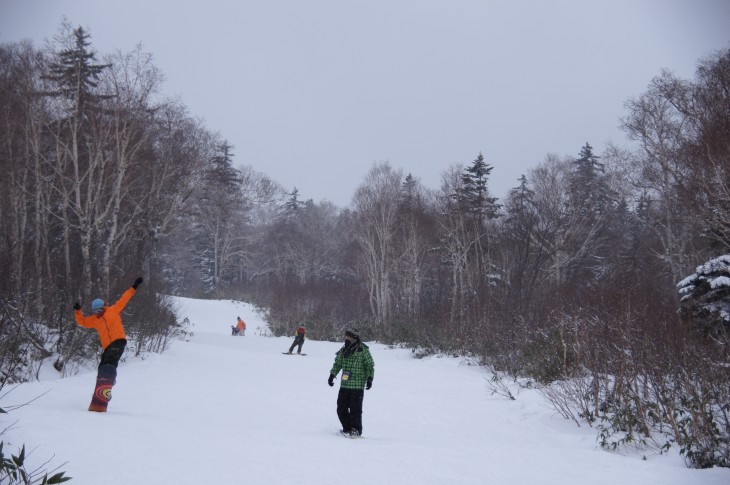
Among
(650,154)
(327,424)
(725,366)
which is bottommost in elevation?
(327,424)

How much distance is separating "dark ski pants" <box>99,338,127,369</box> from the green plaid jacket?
3277 mm

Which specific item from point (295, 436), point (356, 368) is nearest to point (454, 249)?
point (356, 368)

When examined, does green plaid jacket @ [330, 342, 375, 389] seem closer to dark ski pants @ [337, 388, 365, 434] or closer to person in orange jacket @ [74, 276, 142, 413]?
dark ski pants @ [337, 388, 365, 434]

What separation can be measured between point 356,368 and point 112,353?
12.2 feet

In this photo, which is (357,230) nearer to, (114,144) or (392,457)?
(114,144)

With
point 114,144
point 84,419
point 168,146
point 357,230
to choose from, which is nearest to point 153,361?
point 114,144

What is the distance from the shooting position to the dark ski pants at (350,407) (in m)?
7.22

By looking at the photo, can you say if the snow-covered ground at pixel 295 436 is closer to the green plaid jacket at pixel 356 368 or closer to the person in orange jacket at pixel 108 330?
the person in orange jacket at pixel 108 330

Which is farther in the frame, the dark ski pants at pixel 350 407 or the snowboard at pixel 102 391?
the dark ski pants at pixel 350 407

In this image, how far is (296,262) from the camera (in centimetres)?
5009

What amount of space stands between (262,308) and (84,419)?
109 ft

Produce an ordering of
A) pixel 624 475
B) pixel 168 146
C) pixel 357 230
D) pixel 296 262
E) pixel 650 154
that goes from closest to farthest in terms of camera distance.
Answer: pixel 624 475 → pixel 168 146 → pixel 650 154 → pixel 357 230 → pixel 296 262

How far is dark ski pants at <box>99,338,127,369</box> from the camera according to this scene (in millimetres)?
7062

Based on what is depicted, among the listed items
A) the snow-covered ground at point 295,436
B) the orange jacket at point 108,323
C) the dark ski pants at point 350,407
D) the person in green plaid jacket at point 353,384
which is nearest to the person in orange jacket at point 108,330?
the orange jacket at point 108,323
